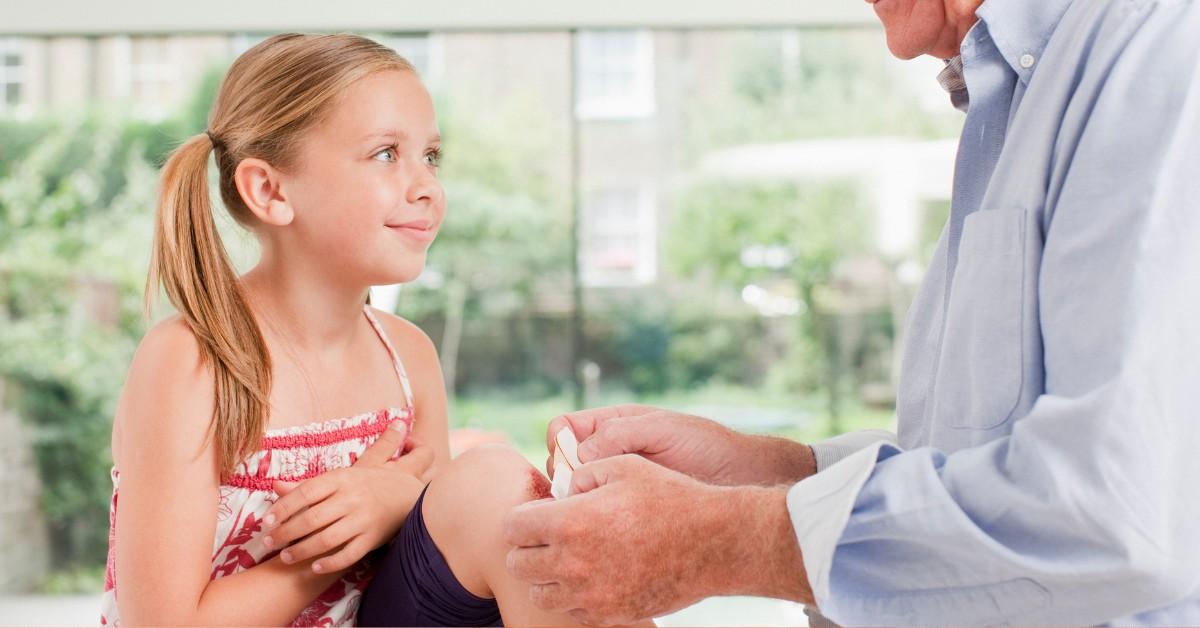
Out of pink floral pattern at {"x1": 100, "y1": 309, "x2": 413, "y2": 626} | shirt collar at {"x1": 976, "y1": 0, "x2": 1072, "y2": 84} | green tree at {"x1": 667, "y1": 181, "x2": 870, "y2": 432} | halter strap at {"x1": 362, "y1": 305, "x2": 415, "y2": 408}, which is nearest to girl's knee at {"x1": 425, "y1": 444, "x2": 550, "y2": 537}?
pink floral pattern at {"x1": 100, "y1": 309, "x2": 413, "y2": 626}

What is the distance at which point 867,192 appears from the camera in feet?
15.8

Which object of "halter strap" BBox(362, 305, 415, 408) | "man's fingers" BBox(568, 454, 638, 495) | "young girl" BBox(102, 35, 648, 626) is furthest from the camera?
"halter strap" BBox(362, 305, 415, 408)

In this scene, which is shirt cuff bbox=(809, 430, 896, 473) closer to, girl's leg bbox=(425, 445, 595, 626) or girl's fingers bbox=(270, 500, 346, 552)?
girl's leg bbox=(425, 445, 595, 626)

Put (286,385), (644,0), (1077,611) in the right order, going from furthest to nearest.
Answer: (644,0), (286,385), (1077,611)

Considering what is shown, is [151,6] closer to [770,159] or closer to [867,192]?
[770,159]

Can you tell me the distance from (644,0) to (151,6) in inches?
80.7

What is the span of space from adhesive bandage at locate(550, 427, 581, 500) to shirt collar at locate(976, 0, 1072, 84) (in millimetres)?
676

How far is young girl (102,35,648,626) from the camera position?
1.32m

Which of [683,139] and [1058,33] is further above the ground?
[683,139]

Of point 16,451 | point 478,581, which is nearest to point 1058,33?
Result: point 478,581

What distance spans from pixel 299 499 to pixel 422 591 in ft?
0.69

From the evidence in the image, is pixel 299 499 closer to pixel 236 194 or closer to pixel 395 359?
pixel 395 359

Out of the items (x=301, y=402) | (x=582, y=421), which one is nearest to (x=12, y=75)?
(x=301, y=402)

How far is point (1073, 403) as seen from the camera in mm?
902
